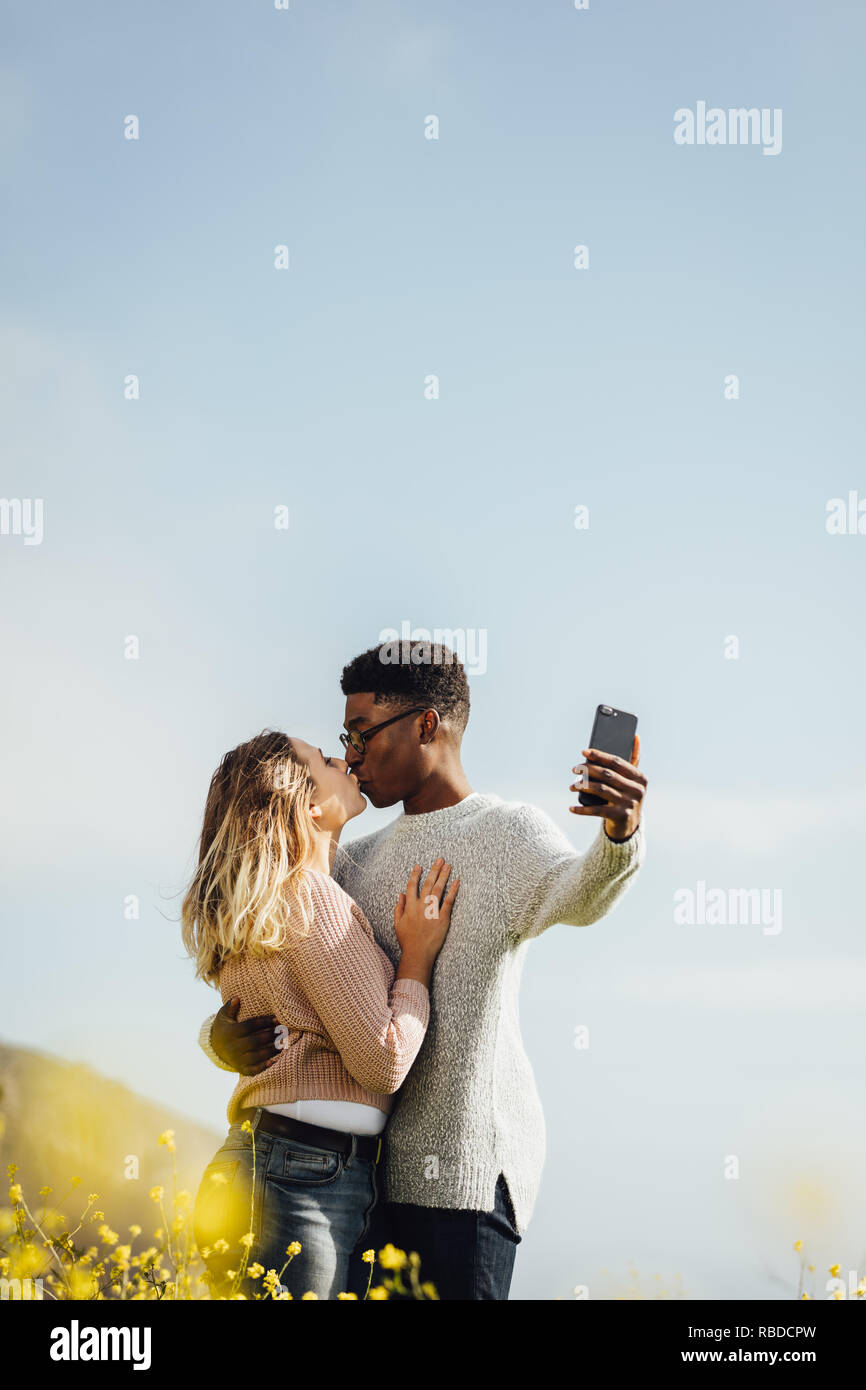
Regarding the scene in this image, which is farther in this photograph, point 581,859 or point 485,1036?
point 485,1036

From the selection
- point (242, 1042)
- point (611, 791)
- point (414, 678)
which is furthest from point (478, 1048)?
point (414, 678)

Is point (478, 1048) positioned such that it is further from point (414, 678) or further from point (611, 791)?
point (414, 678)

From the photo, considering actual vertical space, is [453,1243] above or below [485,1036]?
below

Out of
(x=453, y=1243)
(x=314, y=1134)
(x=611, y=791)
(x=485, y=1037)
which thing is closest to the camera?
(x=611, y=791)

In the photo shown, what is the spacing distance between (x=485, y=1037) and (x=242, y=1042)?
2.10 feet

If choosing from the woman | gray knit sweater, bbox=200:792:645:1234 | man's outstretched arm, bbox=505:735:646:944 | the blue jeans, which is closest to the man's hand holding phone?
man's outstretched arm, bbox=505:735:646:944

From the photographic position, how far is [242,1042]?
2961mm

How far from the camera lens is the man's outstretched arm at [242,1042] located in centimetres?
294

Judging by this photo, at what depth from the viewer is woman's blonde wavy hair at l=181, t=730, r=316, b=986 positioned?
2924mm

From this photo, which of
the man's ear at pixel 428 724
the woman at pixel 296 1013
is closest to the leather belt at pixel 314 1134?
the woman at pixel 296 1013

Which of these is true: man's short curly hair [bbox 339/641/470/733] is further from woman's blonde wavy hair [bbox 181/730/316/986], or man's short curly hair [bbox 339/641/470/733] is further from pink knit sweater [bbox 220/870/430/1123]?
pink knit sweater [bbox 220/870/430/1123]

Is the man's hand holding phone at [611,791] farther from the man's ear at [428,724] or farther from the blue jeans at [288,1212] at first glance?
the blue jeans at [288,1212]

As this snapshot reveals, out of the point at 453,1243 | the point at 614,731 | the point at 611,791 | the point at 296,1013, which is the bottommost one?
the point at 453,1243
